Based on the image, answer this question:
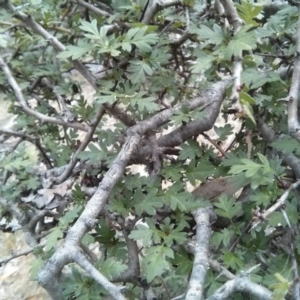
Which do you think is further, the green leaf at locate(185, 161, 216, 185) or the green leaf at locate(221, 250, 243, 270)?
the green leaf at locate(185, 161, 216, 185)

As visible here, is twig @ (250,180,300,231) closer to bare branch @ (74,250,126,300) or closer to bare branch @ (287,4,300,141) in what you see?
bare branch @ (287,4,300,141)

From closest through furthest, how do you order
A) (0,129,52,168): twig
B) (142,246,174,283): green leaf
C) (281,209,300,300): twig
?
(281,209,300,300): twig
(142,246,174,283): green leaf
(0,129,52,168): twig

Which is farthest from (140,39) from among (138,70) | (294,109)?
(294,109)

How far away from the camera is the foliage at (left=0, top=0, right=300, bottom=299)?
2.39 feet

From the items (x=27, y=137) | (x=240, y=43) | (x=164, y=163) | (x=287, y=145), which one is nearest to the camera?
(x=240, y=43)

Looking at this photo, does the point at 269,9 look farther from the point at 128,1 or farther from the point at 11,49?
the point at 11,49

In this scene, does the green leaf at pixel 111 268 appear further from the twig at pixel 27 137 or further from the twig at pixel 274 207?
the twig at pixel 27 137

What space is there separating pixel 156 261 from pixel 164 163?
310mm

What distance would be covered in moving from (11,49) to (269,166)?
98 centimetres

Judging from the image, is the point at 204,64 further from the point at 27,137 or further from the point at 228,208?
the point at 27,137

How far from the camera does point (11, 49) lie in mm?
1430

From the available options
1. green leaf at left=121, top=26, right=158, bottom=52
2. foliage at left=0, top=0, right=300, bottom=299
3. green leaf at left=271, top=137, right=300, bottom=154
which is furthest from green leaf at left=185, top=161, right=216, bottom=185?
green leaf at left=121, top=26, right=158, bottom=52

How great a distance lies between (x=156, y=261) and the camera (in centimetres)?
70

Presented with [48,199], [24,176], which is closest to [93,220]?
[48,199]
